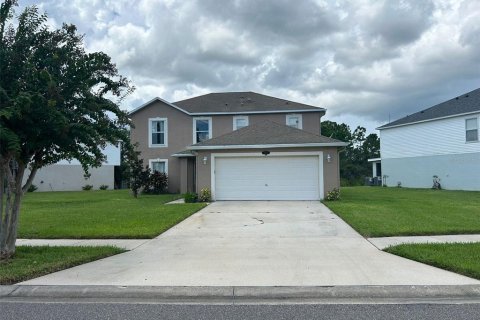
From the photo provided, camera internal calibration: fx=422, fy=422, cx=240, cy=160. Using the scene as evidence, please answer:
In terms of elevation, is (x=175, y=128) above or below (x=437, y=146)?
above

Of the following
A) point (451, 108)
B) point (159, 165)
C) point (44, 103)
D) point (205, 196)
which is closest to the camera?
point (44, 103)

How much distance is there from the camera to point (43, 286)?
6148 millimetres

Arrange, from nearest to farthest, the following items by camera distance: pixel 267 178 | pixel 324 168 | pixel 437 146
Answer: pixel 324 168 < pixel 267 178 < pixel 437 146

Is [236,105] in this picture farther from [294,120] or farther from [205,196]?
[205,196]

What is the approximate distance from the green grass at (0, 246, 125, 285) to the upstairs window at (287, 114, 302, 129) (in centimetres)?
1912

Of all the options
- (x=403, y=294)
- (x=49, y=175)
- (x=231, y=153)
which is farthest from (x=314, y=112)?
(x=49, y=175)

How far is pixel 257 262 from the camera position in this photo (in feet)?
24.6

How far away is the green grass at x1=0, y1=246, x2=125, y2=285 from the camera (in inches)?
261

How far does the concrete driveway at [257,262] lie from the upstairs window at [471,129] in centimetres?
2008

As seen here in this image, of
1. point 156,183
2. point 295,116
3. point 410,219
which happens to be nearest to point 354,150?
point 295,116

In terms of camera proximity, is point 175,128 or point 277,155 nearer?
point 277,155

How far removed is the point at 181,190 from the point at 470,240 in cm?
1869

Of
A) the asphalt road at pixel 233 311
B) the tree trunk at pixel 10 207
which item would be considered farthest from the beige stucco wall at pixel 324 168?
the asphalt road at pixel 233 311

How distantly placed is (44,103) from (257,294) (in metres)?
4.63
